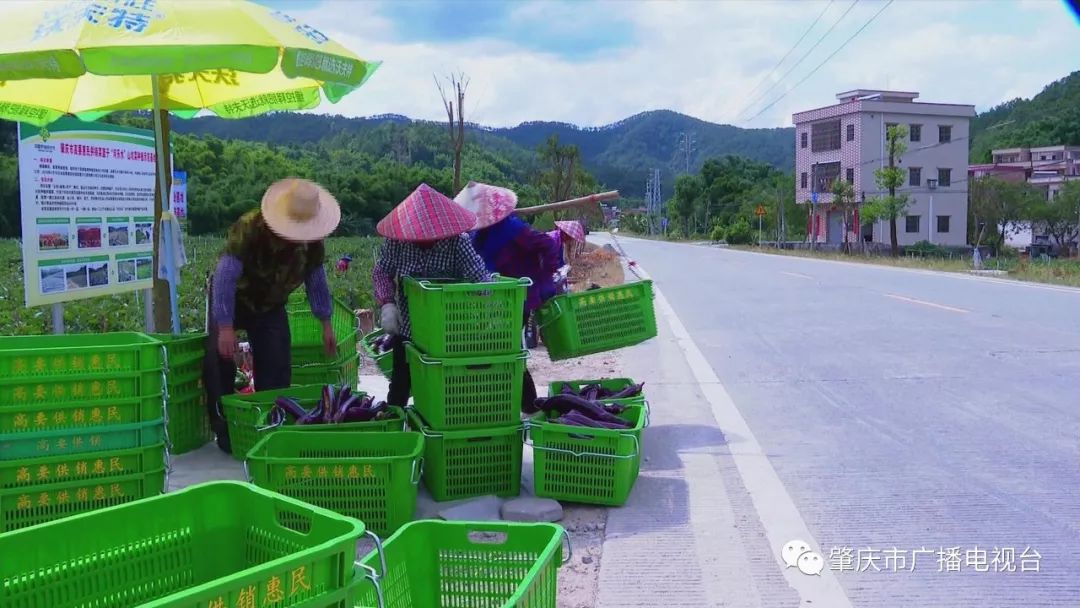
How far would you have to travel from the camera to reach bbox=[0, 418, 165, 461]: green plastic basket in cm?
415

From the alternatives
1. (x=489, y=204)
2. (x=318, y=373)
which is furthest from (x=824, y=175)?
(x=318, y=373)

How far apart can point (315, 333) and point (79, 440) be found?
3034mm

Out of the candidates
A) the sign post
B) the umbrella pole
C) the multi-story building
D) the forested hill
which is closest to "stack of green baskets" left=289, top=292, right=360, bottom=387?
the umbrella pole

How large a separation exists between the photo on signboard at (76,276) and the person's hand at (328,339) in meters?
1.87

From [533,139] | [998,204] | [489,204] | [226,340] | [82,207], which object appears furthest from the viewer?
[533,139]

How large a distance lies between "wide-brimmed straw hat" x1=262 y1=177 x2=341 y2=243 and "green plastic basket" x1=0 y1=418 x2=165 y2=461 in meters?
1.35

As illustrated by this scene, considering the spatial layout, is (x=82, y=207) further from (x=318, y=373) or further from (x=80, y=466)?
(x=80, y=466)

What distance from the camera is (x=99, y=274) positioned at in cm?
670

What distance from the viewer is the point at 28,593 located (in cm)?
211

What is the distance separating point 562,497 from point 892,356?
5842 mm

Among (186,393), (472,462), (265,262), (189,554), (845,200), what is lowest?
(472,462)

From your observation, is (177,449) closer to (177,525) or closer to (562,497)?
(562,497)

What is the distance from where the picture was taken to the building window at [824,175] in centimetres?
6512

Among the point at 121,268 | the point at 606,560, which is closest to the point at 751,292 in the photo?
the point at 121,268
